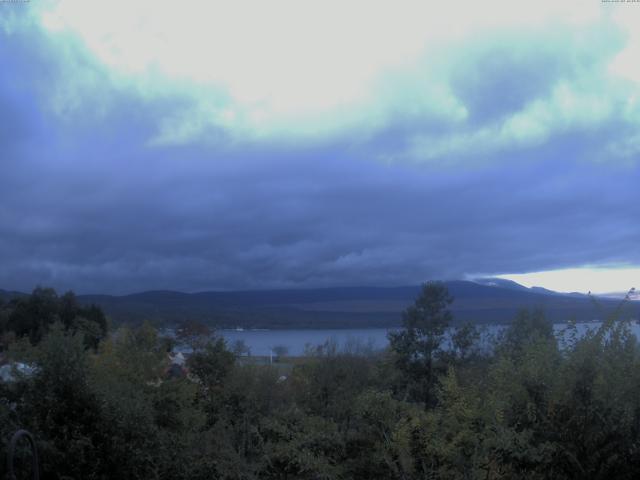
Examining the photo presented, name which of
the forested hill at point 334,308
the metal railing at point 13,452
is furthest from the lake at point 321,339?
the metal railing at point 13,452

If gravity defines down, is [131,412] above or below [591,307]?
below

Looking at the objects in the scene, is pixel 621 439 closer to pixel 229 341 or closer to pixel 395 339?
pixel 229 341

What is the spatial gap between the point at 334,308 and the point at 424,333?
34.3 meters

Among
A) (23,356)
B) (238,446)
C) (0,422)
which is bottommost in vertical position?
(238,446)

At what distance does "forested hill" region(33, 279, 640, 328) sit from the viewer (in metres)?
24.3

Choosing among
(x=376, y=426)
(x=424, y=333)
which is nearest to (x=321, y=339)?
(x=376, y=426)

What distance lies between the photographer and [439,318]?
26.2 m

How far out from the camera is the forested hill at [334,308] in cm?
2431

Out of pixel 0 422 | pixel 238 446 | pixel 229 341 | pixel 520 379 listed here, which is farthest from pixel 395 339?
pixel 0 422

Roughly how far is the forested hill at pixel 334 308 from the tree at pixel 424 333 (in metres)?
0.92

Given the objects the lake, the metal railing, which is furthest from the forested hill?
the metal railing

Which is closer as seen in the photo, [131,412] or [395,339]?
[131,412]

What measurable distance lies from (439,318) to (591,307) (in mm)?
15935

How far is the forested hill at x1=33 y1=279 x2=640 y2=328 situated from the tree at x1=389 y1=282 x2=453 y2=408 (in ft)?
3.02
